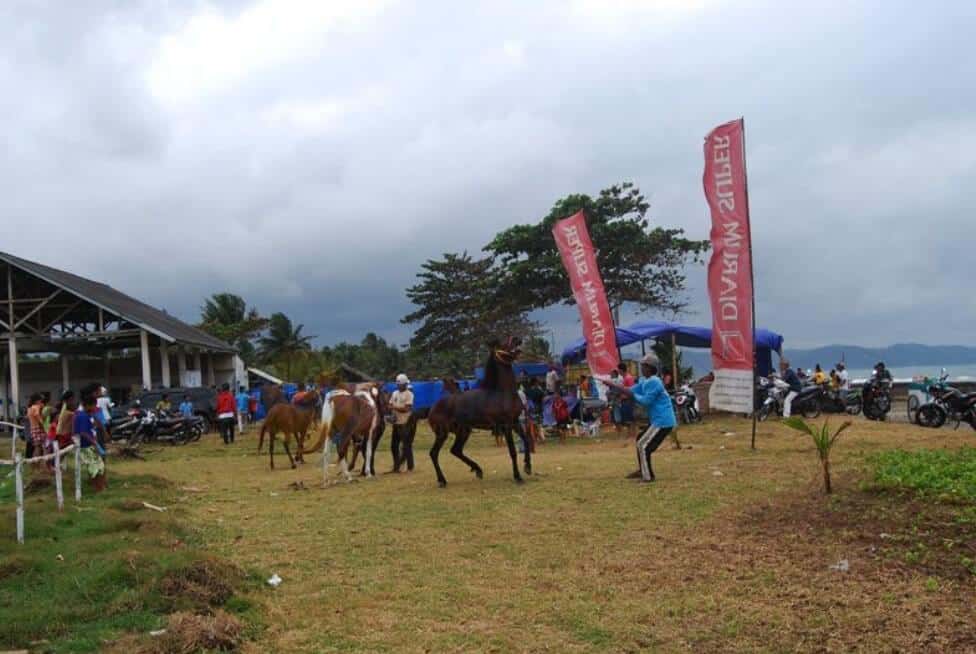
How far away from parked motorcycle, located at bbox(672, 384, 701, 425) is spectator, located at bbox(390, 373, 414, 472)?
859cm

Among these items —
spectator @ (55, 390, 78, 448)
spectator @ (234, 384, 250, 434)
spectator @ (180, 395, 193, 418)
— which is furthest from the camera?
spectator @ (234, 384, 250, 434)

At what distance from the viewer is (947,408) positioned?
638 inches

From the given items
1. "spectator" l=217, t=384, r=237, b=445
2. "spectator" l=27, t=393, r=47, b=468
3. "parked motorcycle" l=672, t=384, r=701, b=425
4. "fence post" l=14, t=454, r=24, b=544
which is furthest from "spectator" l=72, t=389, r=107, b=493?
"parked motorcycle" l=672, t=384, r=701, b=425

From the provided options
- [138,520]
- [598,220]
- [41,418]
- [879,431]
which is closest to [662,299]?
[598,220]

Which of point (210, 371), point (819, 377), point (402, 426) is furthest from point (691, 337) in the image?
point (210, 371)

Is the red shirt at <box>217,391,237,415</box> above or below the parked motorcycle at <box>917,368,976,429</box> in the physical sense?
above

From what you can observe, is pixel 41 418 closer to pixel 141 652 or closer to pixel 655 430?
pixel 655 430

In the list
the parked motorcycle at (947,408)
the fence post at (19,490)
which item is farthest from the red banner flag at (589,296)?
the fence post at (19,490)

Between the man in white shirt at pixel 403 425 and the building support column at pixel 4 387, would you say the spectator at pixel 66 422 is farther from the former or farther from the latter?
the building support column at pixel 4 387

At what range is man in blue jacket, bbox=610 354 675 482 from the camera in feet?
33.3

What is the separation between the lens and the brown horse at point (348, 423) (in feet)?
39.9

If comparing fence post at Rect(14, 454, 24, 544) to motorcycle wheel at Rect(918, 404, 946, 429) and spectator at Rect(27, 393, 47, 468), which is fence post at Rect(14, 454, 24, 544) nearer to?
spectator at Rect(27, 393, 47, 468)

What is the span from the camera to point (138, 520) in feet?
27.4

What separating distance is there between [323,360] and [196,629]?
1642 inches
